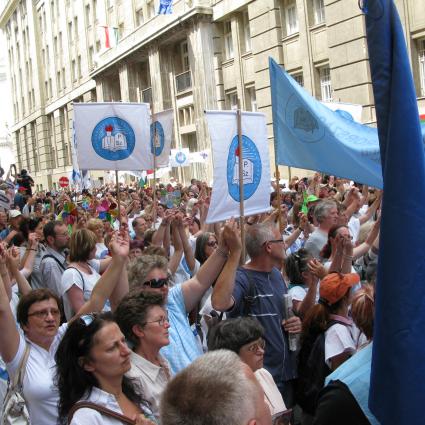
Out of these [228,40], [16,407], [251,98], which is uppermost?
[228,40]

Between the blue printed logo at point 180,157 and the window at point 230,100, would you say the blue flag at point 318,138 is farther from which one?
the window at point 230,100

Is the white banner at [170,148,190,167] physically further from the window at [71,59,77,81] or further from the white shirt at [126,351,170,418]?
the window at [71,59,77,81]

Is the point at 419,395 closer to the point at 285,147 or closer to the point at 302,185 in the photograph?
the point at 285,147

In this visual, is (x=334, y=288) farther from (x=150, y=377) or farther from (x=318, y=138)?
A: (x=318, y=138)

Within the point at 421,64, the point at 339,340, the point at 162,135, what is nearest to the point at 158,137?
the point at 162,135

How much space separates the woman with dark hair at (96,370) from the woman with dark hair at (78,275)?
5.44 ft

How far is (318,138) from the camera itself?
5.64 m

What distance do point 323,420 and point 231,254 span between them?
6.84 feet

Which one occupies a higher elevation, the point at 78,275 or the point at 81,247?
the point at 81,247

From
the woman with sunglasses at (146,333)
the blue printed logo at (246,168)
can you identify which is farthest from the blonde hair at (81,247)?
the woman with sunglasses at (146,333)

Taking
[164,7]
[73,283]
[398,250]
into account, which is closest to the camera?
[398,250]

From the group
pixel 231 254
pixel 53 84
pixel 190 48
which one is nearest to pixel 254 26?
pixel 190 48

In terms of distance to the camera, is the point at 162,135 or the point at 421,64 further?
the point at 421,64

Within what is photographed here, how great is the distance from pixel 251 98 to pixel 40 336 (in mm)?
21505
